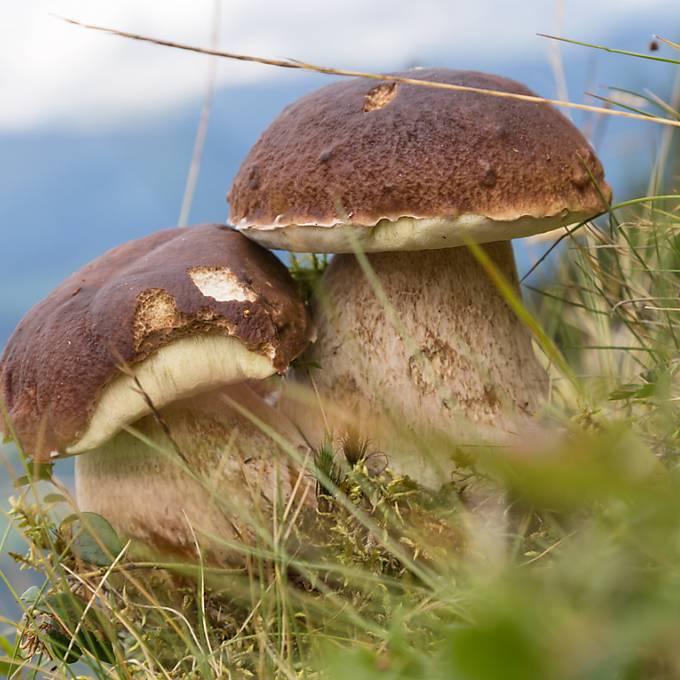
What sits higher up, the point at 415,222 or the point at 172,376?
the point at 415,222

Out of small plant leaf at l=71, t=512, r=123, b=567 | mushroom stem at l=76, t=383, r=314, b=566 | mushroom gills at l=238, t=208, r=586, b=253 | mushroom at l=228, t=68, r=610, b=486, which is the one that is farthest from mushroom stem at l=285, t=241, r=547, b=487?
small plant leaf at l=71, t=512, r=123, b=567

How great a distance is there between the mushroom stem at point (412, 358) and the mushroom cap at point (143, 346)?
183mm

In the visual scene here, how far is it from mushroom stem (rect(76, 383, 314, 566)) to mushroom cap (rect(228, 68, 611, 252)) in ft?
1.27

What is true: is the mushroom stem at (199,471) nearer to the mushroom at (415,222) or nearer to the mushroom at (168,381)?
the mushroom at (168,381)

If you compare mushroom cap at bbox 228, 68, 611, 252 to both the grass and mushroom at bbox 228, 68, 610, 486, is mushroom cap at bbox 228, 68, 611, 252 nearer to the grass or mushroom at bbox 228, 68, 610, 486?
mushroom at bbox 228, 68, 610, 486

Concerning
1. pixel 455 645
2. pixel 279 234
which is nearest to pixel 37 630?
pixel 279 234

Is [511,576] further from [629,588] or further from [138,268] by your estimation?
[138,268]

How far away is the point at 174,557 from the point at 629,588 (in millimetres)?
1245

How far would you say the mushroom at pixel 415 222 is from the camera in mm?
1412

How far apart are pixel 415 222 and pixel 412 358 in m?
0.36

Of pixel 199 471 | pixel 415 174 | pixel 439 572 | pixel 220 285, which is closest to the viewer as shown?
pixel 439 572

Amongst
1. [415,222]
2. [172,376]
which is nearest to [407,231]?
→ [415,222]

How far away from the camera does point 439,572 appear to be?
1.28 m

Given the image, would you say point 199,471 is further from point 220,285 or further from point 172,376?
point 220,285
